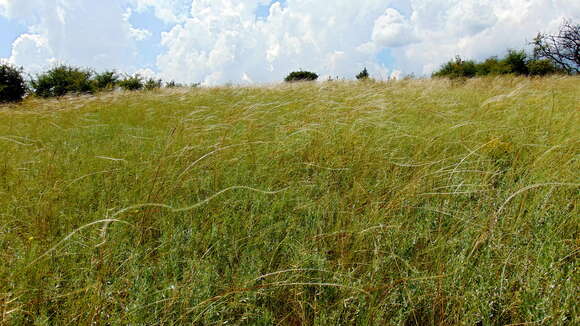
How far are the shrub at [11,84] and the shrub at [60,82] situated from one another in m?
0.47

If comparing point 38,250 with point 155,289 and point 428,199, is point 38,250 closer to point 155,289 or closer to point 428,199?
point 155,289

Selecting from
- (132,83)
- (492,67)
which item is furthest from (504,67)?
(132,83)

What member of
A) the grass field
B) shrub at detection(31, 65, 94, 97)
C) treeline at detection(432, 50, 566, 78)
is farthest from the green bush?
shrub at detection(31, 65, 94, 97)

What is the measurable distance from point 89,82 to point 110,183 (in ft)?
52.2

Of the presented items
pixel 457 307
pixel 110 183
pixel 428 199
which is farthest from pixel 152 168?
pixel 457 307

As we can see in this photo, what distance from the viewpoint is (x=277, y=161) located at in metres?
2.29

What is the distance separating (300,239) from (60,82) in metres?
17.1

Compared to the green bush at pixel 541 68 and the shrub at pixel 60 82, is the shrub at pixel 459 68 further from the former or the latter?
the shrub at pixel 60 82

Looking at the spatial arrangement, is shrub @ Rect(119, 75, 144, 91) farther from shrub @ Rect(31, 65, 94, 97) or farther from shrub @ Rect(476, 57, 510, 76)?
shrub @ Rect(476, 57, 510, 76)

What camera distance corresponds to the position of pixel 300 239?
1.49 m

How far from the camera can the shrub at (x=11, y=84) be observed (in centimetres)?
1380

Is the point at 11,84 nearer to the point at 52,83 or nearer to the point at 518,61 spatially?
the point at 52,83

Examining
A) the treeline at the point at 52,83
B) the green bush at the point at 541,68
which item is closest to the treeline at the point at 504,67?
the green bush at the point at 541,68

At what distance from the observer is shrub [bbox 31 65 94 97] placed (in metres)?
14.7
